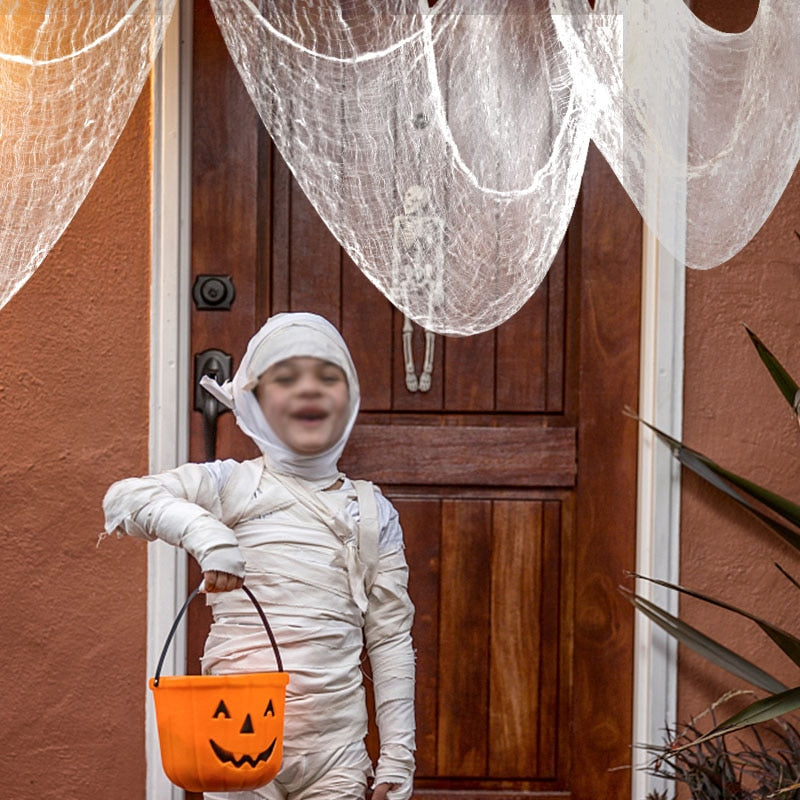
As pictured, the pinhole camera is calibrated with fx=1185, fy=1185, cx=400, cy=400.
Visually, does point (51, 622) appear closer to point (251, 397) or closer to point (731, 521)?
point (251, 397)

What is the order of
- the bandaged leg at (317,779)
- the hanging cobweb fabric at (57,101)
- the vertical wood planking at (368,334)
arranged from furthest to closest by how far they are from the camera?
the vertical wood planking at (368,334) → the bandaged leg at (317,779) → the hanging cobweb fabric at (57,101)

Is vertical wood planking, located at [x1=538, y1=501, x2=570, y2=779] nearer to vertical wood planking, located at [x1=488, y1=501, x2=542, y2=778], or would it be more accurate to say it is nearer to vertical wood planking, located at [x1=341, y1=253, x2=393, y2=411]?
vertical wood planking, located at [x1=488, y1=501, x2=542, y2=778]

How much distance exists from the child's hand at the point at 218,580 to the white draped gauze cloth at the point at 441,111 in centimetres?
55

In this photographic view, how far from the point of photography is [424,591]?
2814 millimetres

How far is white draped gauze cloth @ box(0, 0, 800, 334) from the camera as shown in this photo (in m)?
1.81

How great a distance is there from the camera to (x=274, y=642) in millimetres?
2027

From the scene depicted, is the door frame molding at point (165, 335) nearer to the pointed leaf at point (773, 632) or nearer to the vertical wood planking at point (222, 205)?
the vertical wood planking at point (222, 205)

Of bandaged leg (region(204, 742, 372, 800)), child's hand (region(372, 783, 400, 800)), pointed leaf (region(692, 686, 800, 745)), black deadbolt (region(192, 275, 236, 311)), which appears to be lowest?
child's hand (region(372, 783, 400, 800))

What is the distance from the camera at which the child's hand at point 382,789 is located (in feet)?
7.19

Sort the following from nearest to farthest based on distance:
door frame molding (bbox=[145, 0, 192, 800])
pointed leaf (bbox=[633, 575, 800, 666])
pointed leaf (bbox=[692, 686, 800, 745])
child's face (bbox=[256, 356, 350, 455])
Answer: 1. child's face (bbox=[256, 356, 350, 455])
2. pointed leaf (bbox=[692, 686, 800, 745])
3. pointed leaf (bbox=[633, 575, 800, 666])
4. door frame molding (bbox=[145, 0, 192, 800])

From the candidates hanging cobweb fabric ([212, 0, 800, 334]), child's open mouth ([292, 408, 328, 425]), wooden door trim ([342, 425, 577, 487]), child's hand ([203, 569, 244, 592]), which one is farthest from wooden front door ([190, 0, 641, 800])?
hanging cobweb fabric ([212, 0, 800, 334])

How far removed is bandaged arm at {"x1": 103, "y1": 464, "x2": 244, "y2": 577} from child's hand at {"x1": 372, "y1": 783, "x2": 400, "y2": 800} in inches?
20.3

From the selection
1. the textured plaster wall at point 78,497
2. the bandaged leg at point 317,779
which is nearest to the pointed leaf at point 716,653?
the bandaged leg at point 317,779

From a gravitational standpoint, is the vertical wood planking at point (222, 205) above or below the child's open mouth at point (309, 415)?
above
